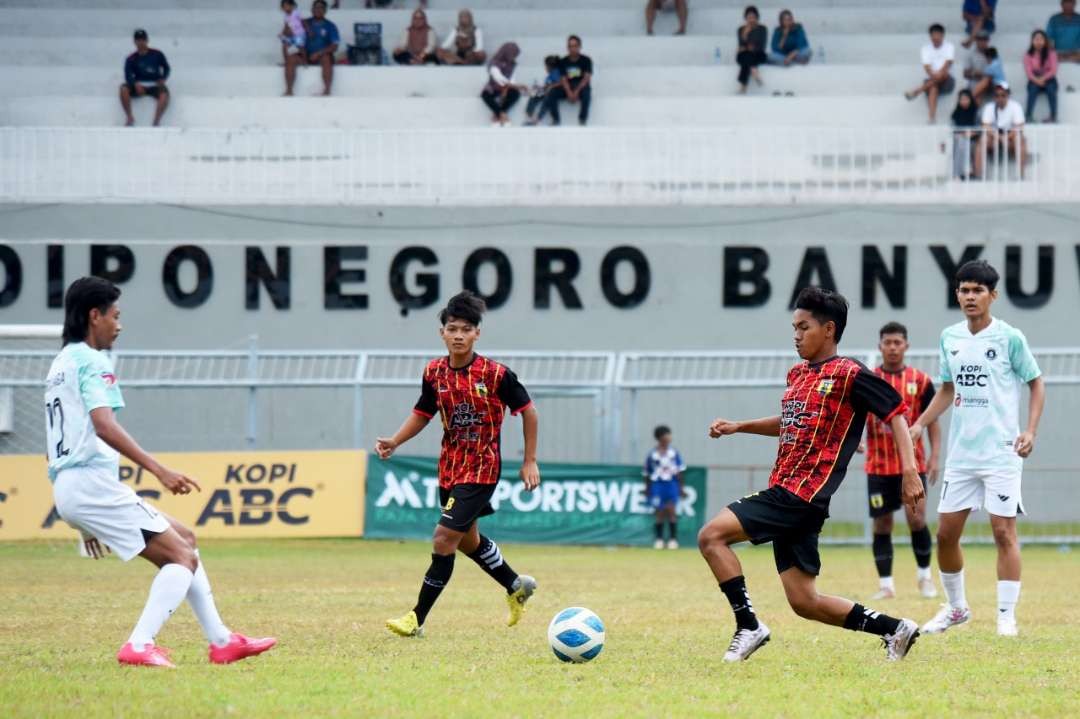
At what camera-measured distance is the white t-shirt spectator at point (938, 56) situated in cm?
2519

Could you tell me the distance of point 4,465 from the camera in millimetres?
19281

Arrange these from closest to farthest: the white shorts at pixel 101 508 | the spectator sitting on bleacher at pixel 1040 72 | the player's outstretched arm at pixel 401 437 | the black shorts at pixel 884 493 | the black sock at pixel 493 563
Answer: the white shorts at pixel 101 508 < the player's outstretched arm at pixel 401 437 < the black sock at pixel 493 563 < the black shorts at pixel 884 493 < the spectator sitting on bleacher at pixel 1040 72

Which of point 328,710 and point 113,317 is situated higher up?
point 113,317

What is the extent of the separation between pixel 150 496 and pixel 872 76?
43.7 feet

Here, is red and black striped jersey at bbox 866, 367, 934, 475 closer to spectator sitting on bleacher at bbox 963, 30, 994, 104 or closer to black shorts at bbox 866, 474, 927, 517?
black shorts at bbox 866, 474, 927, 517

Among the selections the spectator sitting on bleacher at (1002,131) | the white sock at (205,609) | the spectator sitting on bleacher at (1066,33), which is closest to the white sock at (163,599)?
the white sock at (205,609)

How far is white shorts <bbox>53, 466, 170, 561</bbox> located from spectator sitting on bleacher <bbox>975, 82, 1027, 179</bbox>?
17.9 m

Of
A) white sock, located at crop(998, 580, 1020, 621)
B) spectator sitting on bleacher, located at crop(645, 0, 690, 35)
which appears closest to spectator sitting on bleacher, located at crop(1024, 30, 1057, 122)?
spectator sitting on bleacher, located at crop(645, 0, 690, 35)

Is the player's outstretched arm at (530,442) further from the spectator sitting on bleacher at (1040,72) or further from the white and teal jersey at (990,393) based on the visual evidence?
the spectator sitting on bleacher at (1040,72)

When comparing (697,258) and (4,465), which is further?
(697,258)

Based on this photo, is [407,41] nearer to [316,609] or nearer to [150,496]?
[150,496]

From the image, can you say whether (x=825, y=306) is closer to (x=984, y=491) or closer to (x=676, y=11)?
(x=984, y=491)

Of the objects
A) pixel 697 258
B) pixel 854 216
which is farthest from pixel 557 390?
pixel 854 216

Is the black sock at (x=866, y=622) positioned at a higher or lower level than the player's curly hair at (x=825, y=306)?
lower
